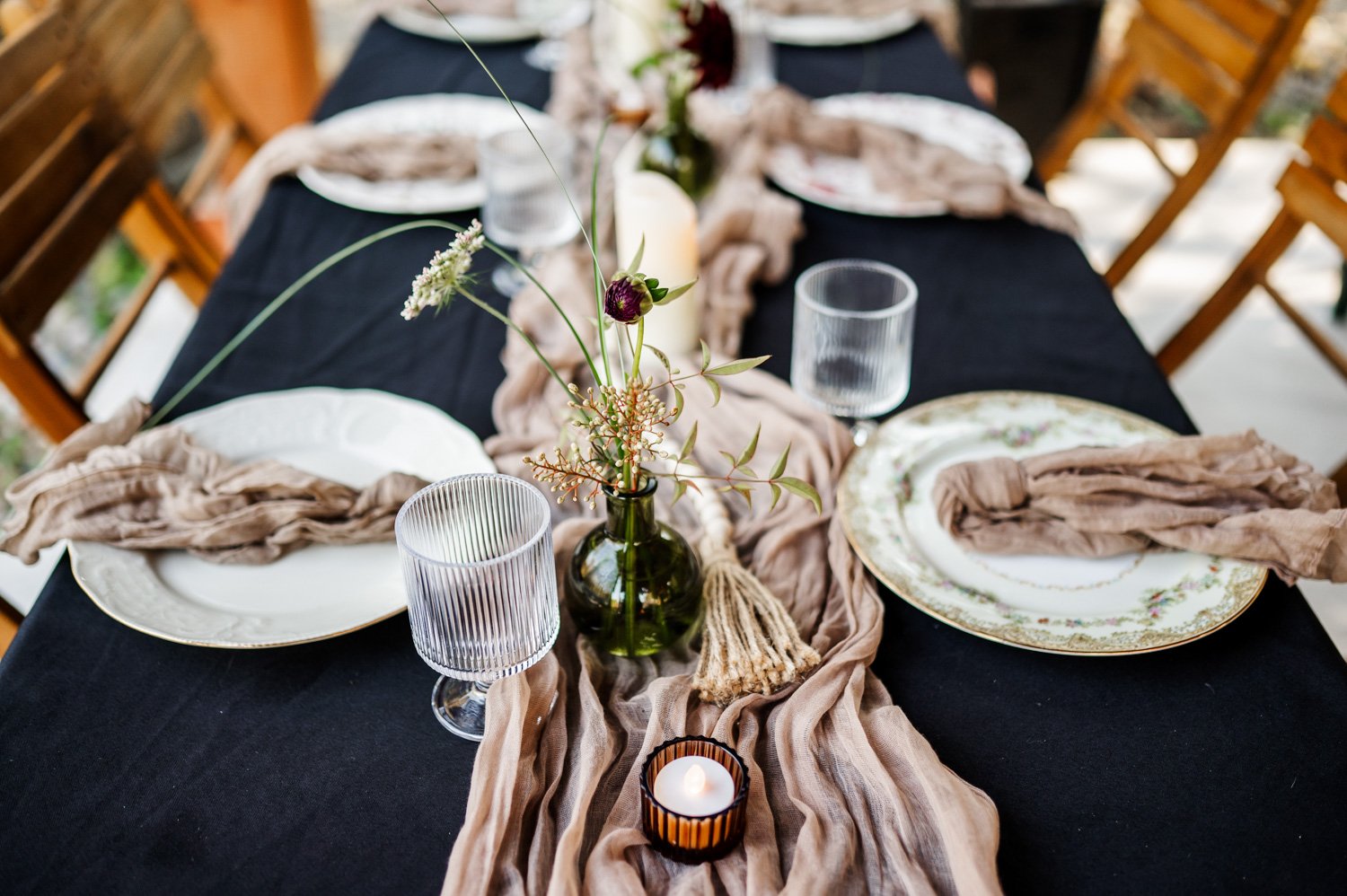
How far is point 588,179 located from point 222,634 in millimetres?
746

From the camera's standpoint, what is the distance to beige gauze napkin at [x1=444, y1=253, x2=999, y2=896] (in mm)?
639

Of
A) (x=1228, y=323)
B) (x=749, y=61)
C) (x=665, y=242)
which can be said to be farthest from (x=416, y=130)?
(x=1228, y=323)

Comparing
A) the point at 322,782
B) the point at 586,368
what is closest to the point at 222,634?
A: the point at 322,782

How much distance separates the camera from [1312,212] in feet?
4.48

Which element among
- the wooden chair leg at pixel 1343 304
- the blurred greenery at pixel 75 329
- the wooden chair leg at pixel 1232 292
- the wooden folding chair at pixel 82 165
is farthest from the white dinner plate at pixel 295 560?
the wooden chair leg at pixel 1343 304

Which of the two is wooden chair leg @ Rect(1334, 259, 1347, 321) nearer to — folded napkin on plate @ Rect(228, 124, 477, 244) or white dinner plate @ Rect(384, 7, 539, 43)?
white dinner plate @ Rect(384, 7, 539, 43)

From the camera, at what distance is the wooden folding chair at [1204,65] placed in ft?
5.32

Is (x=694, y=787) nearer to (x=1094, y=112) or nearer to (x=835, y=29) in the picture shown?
(x=835, y=29)

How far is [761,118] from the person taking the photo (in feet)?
4.81

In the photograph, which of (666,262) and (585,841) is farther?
(666,262)

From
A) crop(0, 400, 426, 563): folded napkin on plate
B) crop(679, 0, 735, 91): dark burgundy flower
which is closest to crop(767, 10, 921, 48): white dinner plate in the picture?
crop(679, 0, 735, 91): dark burgundy flower

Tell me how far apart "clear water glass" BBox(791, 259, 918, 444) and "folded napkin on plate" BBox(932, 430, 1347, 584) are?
0.11m

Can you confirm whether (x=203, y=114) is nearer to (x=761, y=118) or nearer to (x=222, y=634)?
(x=761, y=118)

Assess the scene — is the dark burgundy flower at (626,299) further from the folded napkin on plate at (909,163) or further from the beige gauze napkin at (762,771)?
the folded napkin on plate at (909,163)
